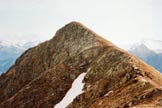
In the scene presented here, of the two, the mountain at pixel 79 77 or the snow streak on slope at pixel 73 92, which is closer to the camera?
the mountain at pixel 79 77

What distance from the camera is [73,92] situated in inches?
4343

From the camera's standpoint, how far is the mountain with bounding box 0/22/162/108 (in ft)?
268

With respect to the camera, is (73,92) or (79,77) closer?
(73,92)

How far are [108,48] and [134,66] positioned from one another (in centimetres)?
2643

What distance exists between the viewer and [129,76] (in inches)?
3708

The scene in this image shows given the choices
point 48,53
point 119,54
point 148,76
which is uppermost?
point 48,53

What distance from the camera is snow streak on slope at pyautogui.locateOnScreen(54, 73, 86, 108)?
107 m

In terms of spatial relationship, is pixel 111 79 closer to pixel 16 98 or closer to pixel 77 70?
pixel 77 70

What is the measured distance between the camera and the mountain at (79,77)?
81.8 metres

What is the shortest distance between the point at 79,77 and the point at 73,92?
29.1ft

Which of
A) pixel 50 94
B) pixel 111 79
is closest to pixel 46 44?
pixel 50 94

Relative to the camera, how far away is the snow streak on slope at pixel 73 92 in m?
107

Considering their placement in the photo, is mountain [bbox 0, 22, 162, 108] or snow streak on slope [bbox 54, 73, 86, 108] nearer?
mountain [bbox 0, 22, 162, 108]

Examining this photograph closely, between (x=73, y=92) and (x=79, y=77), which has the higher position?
(x=79, y=77)
